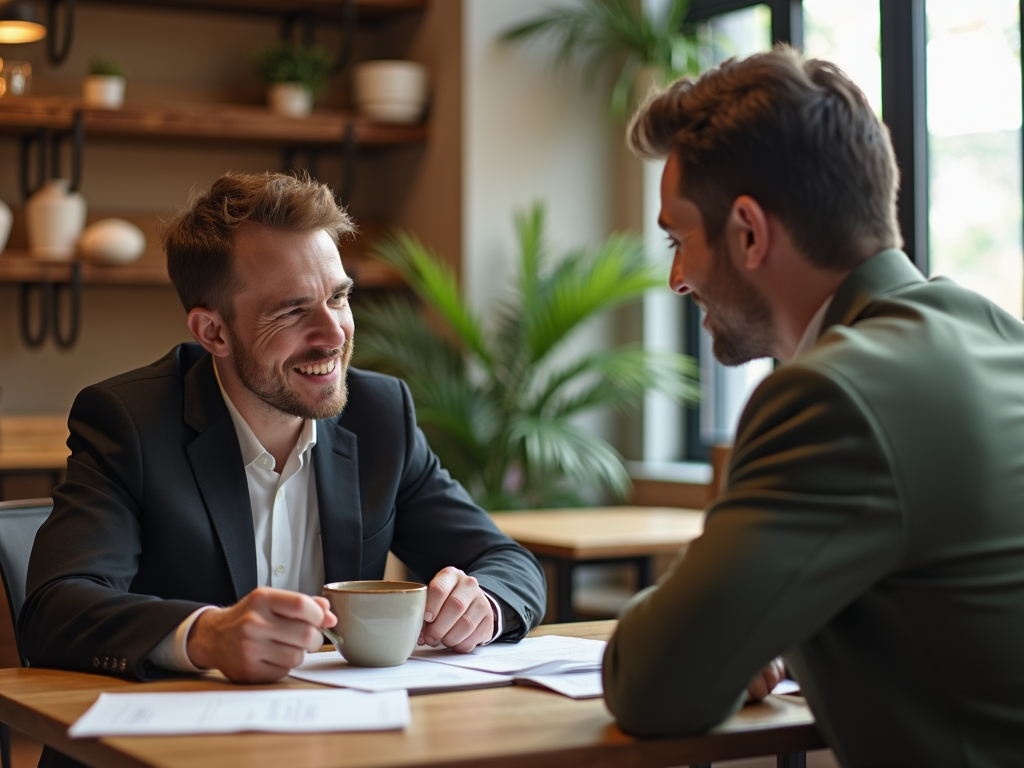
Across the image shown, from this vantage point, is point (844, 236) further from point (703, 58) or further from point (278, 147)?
point (278, 147)

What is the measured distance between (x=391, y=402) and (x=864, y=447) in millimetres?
1150

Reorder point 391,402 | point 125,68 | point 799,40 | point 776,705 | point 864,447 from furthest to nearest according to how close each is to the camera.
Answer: point 125,68 → point 799,40 → point 391,402 → point 776,705 → point 864,447

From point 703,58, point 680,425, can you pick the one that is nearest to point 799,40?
point 703,58

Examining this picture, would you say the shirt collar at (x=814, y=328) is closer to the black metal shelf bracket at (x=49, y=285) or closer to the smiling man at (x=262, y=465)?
the smiling man at (x=262, y=465)

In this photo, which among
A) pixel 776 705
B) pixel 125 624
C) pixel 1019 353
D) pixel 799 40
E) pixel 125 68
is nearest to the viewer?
pixel 1019 353

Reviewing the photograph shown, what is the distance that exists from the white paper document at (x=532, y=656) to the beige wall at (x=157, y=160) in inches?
145

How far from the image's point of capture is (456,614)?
166cm

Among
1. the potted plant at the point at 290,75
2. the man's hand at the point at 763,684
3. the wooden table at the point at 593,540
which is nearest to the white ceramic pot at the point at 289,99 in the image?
the potted plant at the point at 290,75

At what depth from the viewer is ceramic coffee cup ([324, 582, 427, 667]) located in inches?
58.5

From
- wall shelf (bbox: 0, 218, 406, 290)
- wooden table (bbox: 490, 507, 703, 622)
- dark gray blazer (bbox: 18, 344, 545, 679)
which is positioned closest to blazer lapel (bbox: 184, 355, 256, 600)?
dark gray blazer (bbox: 18, 344, 545, 679)

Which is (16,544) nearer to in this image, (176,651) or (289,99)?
(176,651)

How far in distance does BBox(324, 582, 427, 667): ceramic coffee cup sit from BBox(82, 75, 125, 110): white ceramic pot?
386cm

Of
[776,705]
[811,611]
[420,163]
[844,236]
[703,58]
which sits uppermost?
[703,58]

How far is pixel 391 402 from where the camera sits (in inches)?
85.7
